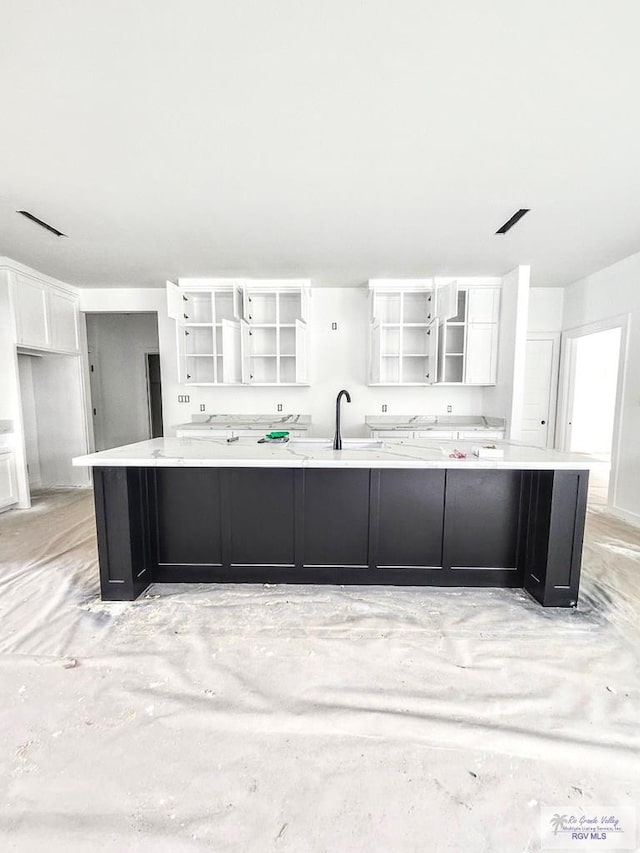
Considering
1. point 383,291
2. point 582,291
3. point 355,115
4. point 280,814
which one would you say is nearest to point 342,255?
point 383,291

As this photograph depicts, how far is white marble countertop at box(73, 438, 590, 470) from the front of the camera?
81.5 inches

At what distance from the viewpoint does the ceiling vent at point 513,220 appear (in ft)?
8.90

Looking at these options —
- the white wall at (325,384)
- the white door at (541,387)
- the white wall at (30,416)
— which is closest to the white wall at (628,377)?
the white door at (541,387)

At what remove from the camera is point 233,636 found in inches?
76.5

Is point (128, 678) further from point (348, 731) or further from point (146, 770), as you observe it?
→ point (348, 731)

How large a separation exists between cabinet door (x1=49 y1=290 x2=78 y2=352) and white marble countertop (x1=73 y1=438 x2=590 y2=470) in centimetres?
293

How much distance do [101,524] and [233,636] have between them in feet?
3.31

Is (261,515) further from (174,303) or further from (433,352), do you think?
(433,352)

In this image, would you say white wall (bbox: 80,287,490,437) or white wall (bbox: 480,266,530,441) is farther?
white wall (bbox: 80,287,490,437)

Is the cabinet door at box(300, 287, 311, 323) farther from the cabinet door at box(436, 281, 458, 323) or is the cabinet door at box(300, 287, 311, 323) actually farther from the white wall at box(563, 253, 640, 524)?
the white wall at box(563, 253, 640, 524)

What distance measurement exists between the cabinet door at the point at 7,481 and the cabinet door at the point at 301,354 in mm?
3128

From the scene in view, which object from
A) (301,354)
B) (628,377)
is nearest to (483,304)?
(628,377)

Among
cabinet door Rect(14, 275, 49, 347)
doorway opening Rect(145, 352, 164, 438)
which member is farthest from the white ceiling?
doorway opening Rect(145, 352, 164, 438)
